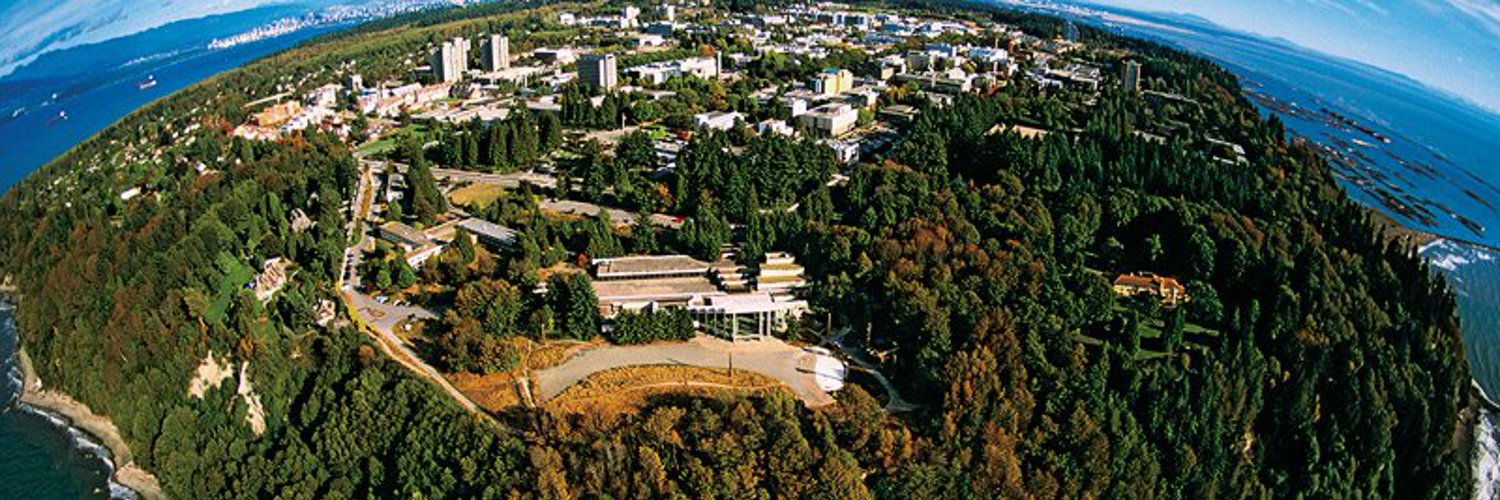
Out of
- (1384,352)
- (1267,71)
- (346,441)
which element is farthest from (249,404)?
(1267,71)

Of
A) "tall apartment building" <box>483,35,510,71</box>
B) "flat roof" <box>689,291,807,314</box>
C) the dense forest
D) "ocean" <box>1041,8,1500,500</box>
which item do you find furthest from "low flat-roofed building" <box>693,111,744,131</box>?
"ocean" <box>1041,8,1500,500</box>

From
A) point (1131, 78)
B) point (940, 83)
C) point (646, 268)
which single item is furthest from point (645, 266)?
point (1131, 78)

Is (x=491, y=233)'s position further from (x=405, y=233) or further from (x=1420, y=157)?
(x=1420, y=157)

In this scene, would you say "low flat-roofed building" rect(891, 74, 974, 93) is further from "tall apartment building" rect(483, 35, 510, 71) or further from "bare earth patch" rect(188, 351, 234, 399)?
"bare earth patch" rect(188, 351, 234, 399)

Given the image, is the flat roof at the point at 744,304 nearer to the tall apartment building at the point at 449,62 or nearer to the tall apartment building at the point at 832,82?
the tall apartment building at the point at 832,82

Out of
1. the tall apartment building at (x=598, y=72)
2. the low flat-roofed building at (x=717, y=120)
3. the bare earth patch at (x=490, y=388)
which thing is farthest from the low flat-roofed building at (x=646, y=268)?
the tall apartment building at (x=598, y=72)

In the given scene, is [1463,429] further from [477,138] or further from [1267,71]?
[1267,71]
